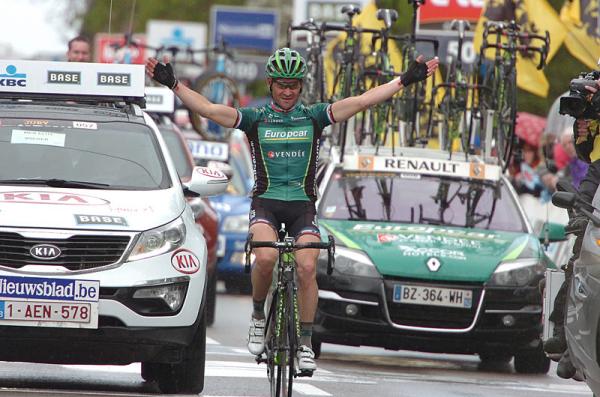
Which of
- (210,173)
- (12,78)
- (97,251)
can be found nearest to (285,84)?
(210,173)

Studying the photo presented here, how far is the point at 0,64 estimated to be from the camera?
490 inches

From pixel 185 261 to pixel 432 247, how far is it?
11.9ft

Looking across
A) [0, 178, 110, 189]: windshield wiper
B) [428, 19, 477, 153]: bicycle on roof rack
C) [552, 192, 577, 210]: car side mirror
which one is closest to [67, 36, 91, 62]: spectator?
[428, 19, 477, 153]: bicycle on roof rack

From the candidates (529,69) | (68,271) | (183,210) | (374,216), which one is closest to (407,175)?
(374,216)

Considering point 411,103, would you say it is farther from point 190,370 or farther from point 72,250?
point 72,250

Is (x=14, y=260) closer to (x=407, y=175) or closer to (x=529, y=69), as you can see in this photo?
(x=407, y=175)

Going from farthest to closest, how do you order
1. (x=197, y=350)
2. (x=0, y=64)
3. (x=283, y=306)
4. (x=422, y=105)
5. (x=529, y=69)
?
(x=529, y=69) < (x=422, y=105) < (x=0, y=64) < (x=197, y=350) < (x=283, y=306)

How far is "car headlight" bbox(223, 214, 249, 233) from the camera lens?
75.0 feet

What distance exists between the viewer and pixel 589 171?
36.4 feet

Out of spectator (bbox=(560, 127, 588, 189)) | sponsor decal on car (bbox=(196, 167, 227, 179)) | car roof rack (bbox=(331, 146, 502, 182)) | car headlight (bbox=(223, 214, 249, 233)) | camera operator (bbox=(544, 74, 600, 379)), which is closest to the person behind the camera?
camera operator (bbox=(544, 74, 600, 379))

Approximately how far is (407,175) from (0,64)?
4450 mm

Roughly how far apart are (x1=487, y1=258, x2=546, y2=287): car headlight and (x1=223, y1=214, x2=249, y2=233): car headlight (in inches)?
338

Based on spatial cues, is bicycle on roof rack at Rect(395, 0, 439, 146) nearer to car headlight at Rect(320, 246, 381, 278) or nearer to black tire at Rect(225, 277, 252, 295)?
car headlight at Rect(320, 246, 381, 278)

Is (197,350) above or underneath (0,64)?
underneath
